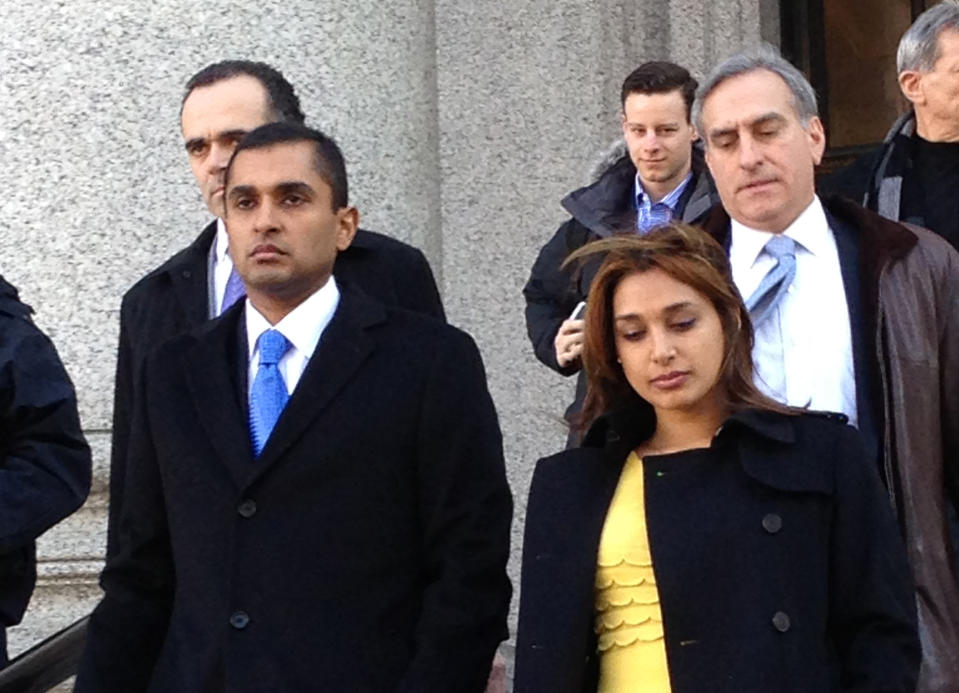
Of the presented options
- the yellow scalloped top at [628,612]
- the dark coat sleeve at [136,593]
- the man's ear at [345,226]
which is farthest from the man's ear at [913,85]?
the dark coat sleeve at [136,593]

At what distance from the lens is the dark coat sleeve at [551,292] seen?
569cm

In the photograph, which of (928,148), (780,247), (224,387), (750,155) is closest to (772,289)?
(780,247)

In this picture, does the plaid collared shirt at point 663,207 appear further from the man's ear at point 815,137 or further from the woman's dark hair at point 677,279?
the woman's dark hair at point 677,279

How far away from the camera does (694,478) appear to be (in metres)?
3.86

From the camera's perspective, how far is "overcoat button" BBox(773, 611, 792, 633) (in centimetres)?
370

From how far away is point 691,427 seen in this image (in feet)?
13.0

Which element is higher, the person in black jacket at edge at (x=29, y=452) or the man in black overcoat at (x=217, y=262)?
the man in black overcoat at (x=217, y=262)

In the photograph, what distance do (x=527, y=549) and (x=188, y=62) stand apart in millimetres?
2440

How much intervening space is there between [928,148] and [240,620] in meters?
2.29

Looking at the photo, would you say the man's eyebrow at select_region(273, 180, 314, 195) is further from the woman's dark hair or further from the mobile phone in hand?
the mobile phone in hand

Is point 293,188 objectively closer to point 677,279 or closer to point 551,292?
point 677,279

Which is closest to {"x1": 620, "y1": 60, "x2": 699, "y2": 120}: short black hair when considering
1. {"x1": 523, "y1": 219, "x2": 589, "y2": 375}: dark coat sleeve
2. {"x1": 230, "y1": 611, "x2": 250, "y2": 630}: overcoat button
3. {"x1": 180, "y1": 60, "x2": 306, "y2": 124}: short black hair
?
{"x1": 523, "y1": 219, "x2": 589, "y2": 375}: dark coat sleeve

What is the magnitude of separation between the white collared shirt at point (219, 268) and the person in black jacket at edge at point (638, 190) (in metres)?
0.96

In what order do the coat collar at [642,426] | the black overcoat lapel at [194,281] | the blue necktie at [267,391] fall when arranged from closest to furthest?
the coat collar at [642,426] < the blue necktie at [267,391] < the black overcoat lapel at [194,281]
